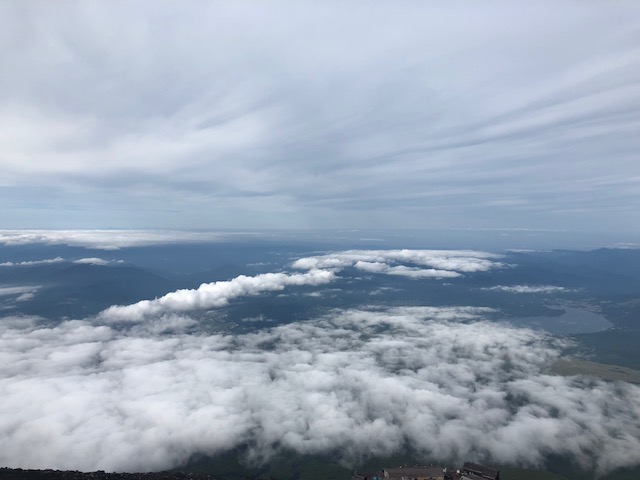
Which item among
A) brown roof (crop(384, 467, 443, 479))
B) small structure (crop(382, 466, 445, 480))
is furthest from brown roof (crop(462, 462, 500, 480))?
brown roof (crop(384, 467, 443, 479))

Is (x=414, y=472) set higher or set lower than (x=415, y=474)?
lower

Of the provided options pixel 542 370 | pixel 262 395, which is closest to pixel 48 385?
pixel 262 395

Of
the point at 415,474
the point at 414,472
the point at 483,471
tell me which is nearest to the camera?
the point at 415,474

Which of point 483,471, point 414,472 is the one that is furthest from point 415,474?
point 483,471

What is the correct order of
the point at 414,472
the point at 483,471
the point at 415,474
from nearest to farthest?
1. the point at 415,474
2. the point at 414,472
3. the point at 483,471

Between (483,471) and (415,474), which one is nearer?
(415,474)

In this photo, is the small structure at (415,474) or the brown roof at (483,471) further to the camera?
the brown roof at (483,471)

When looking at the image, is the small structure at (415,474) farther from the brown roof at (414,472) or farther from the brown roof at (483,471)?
the brown roof at (483,471)

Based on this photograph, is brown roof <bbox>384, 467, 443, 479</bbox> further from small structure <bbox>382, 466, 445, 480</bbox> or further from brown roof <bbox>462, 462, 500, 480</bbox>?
brown roof <bbox>462, 462, 500, 480</bbox>

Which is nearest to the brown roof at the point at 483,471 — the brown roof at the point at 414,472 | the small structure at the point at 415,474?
the small structure at the point at 415,474

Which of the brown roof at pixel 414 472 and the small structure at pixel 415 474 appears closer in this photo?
the small structure at pixel 415 474

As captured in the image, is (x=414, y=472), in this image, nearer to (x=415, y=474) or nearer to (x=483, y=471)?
(x=415, y=474)

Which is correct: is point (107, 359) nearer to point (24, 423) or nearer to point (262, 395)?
point (24, 423)
